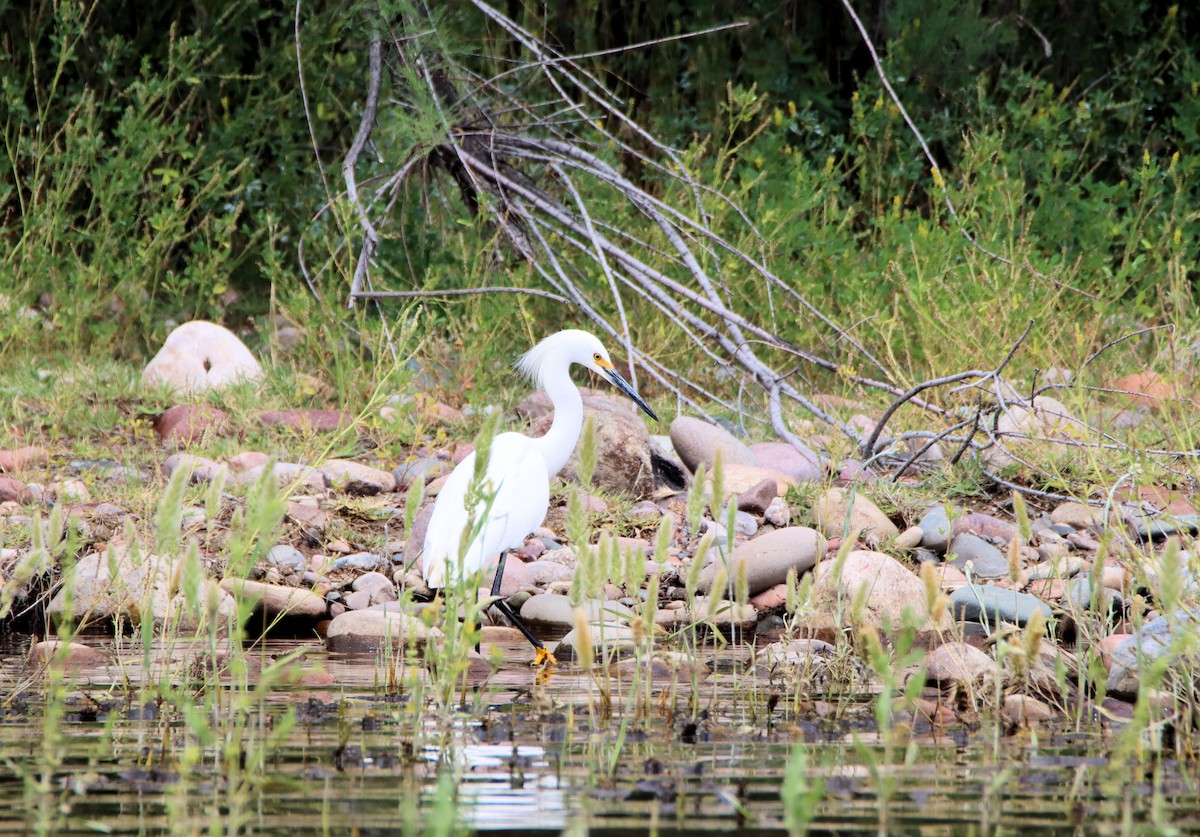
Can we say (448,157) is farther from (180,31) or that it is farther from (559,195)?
(180,31)

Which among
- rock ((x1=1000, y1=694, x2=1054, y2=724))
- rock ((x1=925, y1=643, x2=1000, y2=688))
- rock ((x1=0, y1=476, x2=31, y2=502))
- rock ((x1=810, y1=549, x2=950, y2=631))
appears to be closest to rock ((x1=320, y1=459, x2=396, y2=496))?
rock ((x1=0, y1=476, x2=31, y2=502))

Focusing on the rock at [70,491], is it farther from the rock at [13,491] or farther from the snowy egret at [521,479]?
the snowy egret at [521,479]

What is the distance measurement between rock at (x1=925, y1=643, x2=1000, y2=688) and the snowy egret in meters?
1.11

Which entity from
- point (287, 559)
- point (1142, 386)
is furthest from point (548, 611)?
point (1142, 386)

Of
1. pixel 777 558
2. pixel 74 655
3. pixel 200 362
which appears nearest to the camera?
pixel 74 655

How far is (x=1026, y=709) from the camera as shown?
132 inches

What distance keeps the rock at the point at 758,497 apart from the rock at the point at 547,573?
0.79m

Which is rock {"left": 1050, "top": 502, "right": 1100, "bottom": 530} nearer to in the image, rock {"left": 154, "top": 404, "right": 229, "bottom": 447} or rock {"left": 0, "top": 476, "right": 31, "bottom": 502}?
rock {"left": 154, "top": 404, "right": 229, "bottom": 447}

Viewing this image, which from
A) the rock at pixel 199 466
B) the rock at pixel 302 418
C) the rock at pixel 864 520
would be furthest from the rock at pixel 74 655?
the rock at pixel 864 520

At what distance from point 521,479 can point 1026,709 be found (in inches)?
86.1

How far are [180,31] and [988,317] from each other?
565 centimetres

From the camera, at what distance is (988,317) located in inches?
261

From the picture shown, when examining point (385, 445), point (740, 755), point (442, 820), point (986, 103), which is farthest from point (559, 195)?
point (442, 820)

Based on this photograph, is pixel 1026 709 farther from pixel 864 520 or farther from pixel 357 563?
pixel 357 563
